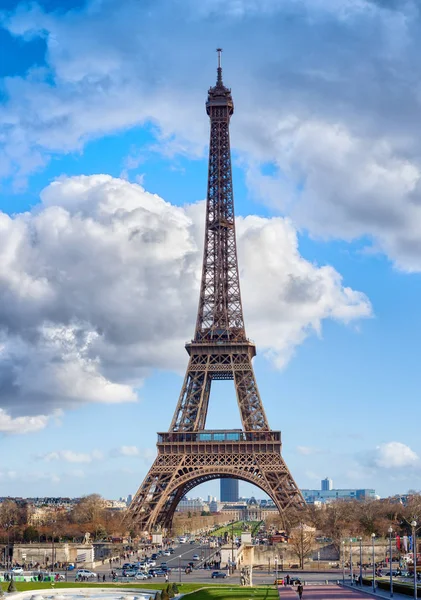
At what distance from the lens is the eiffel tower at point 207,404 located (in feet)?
403

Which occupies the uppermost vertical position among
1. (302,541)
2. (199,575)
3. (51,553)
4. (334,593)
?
(302,541)

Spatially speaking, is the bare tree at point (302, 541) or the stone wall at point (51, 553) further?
A: the stone wall at point (51, 553)

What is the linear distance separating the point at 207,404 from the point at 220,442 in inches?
402

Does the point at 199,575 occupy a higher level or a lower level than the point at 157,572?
lower

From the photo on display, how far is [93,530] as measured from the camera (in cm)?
14812

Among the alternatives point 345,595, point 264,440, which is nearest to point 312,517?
point 264,440

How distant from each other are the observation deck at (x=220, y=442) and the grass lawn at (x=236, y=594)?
155ft

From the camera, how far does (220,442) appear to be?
411 feet

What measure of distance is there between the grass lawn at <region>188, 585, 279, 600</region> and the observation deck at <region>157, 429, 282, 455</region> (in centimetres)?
4729

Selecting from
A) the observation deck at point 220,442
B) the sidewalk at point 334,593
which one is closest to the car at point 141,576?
the sidewalk at point 334,593

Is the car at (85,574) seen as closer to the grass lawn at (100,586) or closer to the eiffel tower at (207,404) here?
the grass lawn at (100,586)

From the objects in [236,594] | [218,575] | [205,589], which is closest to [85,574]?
[218,575]

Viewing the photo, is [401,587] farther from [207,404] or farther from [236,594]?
[207,404]

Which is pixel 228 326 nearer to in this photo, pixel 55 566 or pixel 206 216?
pixel 206 216
